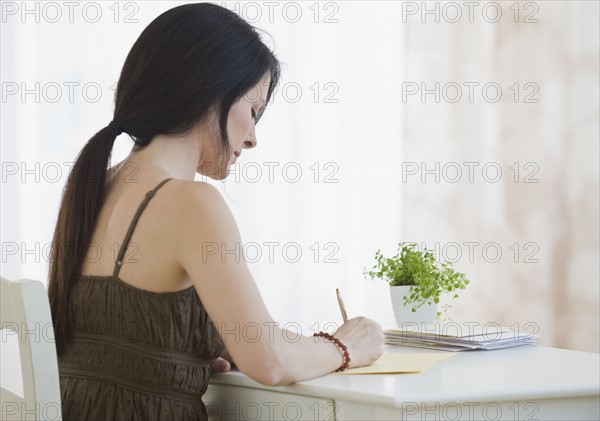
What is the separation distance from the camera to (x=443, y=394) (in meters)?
1.04

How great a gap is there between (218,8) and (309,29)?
61.3 inches

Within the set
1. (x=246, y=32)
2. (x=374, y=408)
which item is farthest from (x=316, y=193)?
(x=374, y=408)

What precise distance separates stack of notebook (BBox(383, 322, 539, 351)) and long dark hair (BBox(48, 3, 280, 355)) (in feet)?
1.69

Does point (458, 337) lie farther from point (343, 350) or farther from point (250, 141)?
point (250, 141)

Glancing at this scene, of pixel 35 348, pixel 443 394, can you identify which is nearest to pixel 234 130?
pixel 35 348

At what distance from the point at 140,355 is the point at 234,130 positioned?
426mm

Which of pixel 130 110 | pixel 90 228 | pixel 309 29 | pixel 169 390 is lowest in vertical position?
pixel 169 390

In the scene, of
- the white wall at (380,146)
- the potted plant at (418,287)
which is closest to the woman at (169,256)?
the potted plant at (418,287)

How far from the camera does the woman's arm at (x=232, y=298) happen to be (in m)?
1.14

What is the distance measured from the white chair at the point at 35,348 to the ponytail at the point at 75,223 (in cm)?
17

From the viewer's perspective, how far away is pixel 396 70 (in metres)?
3.07

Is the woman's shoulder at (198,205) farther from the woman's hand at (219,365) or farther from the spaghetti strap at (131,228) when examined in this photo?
the woman's hand at (219,365)

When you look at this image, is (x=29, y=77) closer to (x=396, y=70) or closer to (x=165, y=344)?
(x=396, y=70)

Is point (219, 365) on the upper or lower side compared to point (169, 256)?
lower
